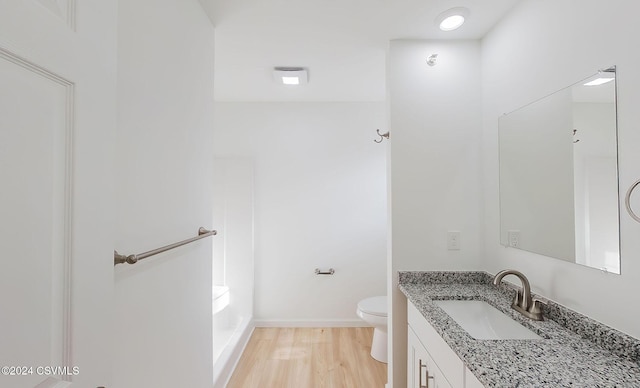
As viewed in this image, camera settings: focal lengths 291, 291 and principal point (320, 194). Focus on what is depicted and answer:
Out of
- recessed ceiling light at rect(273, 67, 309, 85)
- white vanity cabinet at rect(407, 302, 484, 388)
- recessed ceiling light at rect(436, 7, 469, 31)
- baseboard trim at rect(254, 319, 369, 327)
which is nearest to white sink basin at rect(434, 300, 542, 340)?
white vanity cabinet at rect(407, 302, 484, 388)

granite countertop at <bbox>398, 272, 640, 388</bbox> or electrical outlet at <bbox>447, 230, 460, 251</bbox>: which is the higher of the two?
electrical outlet at <bbox>447, 230, 460, 251</bbox>

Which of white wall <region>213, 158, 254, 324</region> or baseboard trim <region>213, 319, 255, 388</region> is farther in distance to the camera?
white wall <region>213, 158, 254, 324</region>

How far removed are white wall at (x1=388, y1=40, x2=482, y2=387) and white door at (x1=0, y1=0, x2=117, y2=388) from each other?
1.51 m

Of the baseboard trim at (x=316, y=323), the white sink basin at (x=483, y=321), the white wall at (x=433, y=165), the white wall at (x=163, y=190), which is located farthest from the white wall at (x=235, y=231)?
the white sink basin at (x=483, y=321)

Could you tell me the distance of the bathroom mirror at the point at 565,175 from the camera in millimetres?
1051

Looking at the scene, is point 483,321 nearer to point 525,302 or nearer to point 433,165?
point 525,302

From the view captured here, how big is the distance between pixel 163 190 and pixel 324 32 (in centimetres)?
133

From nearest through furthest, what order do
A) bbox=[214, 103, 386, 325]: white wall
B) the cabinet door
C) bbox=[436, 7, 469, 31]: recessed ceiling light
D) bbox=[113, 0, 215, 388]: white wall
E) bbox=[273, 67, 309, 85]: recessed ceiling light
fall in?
bbox=[113, 0, 215, 388]: white wall → the cabinet door → bbox=[436, 7, 469, 31]: recessed ceiling light → bbox=[273, 67, 309, 85]: recessed ceiling light → bbox=[214, 103, 386, 325]: white wall

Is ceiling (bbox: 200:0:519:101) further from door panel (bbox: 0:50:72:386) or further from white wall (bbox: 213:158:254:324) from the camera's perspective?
door panel (bbox: 0:50:72:386)

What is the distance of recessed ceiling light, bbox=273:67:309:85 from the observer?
2.30 m

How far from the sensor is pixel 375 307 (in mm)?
2477

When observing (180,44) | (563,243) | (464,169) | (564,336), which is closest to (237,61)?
(180,44)

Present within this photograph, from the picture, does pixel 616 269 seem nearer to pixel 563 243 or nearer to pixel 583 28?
pixel 563 243

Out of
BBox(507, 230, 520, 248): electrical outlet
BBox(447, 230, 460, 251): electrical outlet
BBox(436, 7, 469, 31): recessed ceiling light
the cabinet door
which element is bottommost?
the cabinet door
